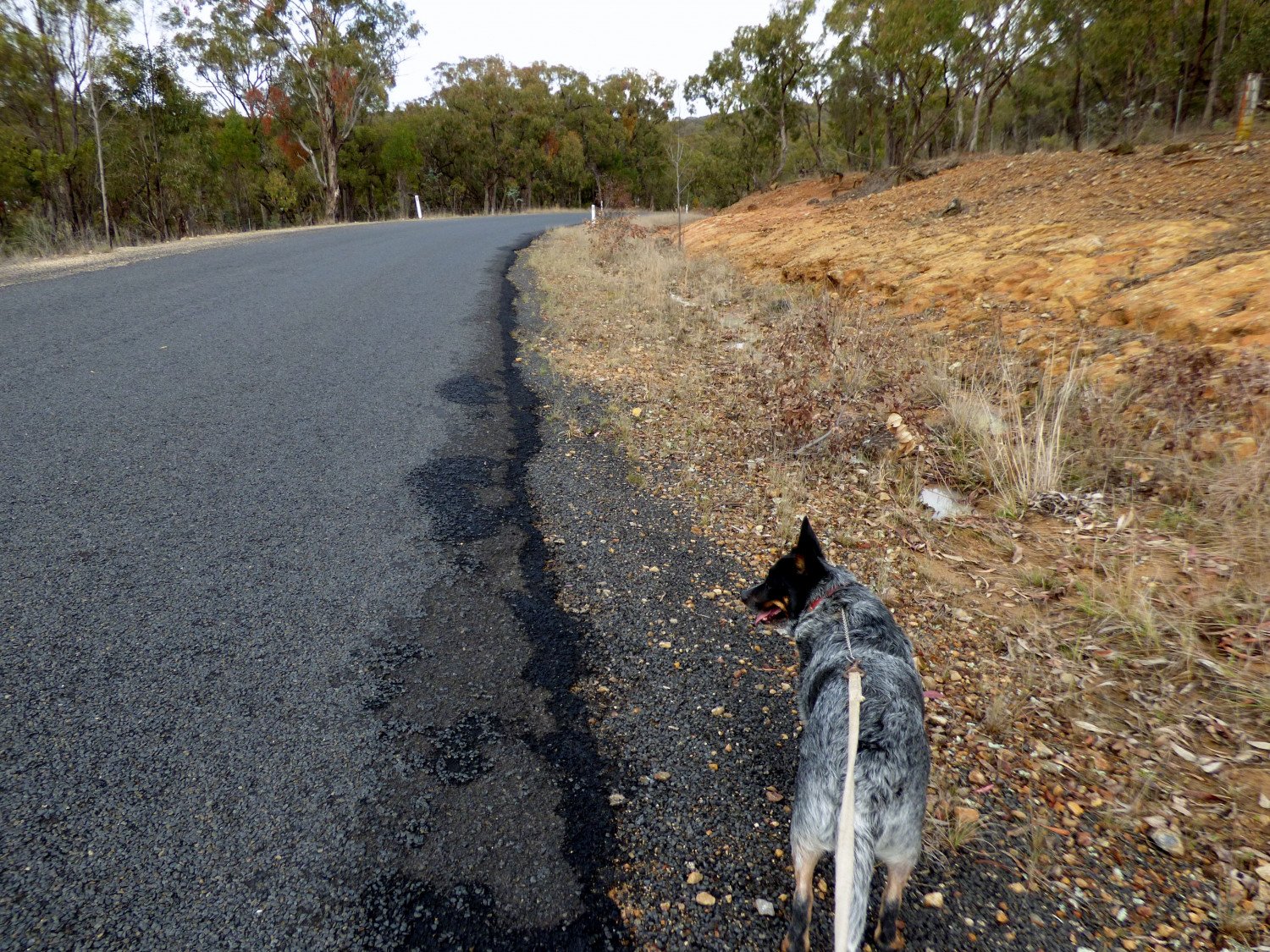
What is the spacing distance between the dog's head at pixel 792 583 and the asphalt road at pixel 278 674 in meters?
0.97

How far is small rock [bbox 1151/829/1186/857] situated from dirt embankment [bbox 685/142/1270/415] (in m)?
3.46

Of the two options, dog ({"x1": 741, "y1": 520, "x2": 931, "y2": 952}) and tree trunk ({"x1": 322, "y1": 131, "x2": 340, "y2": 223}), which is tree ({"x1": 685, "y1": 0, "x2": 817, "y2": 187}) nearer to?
tree trunk ({"x1": 322, "y1": 131, "x2": 340, "y2": 223})

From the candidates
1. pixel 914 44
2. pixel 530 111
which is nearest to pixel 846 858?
pixel 914 44

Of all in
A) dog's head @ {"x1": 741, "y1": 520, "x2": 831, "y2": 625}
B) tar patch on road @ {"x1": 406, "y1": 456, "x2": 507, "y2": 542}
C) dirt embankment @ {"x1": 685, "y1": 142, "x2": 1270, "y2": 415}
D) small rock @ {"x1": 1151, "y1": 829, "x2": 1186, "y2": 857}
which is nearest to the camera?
small rock @ {"x1": 1151, "y1": 829, "x2": 1186, "y2": 857}

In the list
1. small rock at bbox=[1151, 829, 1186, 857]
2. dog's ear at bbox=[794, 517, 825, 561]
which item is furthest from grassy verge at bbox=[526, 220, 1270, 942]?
dog's ear at bbox=[794, 517, 825, 561]

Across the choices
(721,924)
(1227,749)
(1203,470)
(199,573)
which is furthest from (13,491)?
(1203,470)

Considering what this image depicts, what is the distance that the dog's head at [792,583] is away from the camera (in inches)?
121

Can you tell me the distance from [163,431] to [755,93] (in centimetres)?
3203

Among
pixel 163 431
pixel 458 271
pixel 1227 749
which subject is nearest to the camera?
pixel 1227 749

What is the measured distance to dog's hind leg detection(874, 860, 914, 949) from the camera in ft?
6.82

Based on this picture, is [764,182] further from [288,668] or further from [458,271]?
[288,668]

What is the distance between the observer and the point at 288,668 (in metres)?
3.11

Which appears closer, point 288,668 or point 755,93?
point 288,668

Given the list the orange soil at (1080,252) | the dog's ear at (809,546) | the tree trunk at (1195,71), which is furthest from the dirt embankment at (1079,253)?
the tree trunk at (1195,71)
